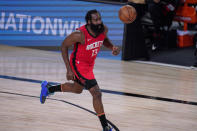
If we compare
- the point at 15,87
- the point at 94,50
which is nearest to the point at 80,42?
the point at 94,50

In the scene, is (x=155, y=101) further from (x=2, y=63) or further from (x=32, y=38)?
(x=32, y=38)

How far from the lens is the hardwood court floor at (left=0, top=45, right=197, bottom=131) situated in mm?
5008

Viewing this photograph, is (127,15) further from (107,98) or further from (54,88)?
(54,88)

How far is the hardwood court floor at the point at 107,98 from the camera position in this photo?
5008 mm

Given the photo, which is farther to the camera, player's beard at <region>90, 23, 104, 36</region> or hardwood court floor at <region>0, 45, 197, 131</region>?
hardwood court floor at <region>0, 45, 197, 131</region>

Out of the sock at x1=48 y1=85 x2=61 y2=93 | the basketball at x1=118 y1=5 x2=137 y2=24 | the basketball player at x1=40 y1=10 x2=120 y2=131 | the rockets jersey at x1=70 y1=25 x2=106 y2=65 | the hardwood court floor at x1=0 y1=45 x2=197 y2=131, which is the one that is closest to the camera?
the basketball player at x1=40 y1=10 x2=120 y2=131

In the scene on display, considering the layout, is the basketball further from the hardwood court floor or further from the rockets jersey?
the rockets jersey

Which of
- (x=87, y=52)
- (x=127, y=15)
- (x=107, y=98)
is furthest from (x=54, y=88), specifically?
(x=127, y=15)

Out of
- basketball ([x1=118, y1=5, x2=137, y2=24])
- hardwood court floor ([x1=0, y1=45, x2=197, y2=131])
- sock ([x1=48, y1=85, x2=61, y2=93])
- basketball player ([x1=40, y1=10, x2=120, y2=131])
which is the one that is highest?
basketball ([x1=118, y1=5, x2=137, y2=24])

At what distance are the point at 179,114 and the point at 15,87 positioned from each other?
9.20 feet

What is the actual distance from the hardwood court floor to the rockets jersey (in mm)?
795

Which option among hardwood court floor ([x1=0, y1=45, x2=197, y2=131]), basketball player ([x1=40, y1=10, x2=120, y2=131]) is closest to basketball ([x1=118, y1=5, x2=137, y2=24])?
hardwood court floor ([x1=0, y1=45, x2=197, y2=131])

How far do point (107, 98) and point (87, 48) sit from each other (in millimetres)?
1888

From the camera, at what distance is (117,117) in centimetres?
534
